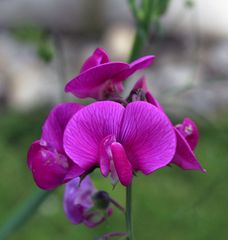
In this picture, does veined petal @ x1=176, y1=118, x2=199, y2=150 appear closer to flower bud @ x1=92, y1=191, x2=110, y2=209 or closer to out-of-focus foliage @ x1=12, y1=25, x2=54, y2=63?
flower bud @ x1=92, y1=191, x2=110, y2=209

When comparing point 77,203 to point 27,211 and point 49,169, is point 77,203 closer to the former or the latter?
point 49,169

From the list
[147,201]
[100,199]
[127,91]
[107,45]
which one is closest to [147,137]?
[100,199]

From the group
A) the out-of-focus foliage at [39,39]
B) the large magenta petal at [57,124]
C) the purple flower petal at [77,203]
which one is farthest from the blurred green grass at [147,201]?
the large magenta petal at [57,124]

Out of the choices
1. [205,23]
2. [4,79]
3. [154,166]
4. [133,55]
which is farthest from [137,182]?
[205,23]

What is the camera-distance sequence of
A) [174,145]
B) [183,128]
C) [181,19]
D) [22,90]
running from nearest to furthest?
[174,145] < [183,128] < [22,90] < [181,19]

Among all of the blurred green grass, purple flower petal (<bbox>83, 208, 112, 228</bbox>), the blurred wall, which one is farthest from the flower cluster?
the blurred wall

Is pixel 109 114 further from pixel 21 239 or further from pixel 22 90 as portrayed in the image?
pixel 22 90

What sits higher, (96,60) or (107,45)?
(96,60)
